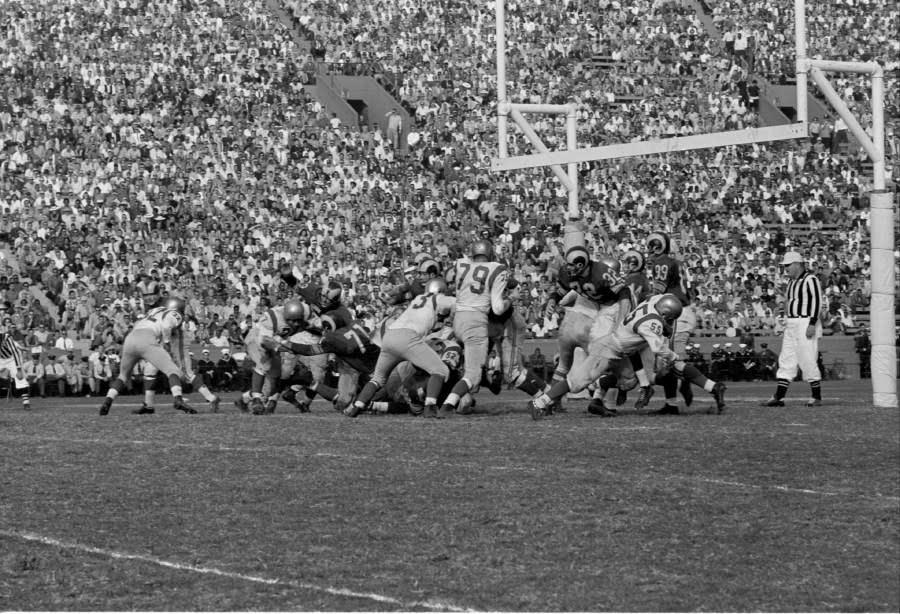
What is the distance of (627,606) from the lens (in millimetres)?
6512

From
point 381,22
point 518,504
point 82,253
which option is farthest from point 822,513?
point 381,22

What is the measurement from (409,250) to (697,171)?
5.70m

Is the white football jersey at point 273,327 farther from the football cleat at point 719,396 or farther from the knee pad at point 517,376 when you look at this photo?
the football cleat at point 719,396

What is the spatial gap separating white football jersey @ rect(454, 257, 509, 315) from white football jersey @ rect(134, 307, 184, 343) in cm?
315

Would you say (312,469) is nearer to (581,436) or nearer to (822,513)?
(581,436)

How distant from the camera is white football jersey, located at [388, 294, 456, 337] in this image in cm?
1466

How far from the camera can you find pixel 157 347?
54.0 ft

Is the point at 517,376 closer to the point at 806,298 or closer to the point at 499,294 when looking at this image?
the point at 499,294

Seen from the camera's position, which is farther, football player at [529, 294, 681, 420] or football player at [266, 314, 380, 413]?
football player at [266, 314, 380, 413]

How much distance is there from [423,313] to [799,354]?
3807mm

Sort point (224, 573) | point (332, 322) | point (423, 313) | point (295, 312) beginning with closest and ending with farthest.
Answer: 1. point (224, 573)
2. point (423, 313)
3. point (332, 322)
4. point (295, 312)

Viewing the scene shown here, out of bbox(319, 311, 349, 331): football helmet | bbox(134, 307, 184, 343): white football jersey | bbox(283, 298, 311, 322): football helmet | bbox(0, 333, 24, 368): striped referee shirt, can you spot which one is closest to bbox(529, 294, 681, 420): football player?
bbox(319, 311, 349, 331): football helmet

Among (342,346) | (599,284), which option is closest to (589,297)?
(599,284)

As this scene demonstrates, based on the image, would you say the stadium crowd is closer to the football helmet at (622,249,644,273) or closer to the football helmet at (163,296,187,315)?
the football helmet at (622,249,644,273)
